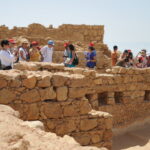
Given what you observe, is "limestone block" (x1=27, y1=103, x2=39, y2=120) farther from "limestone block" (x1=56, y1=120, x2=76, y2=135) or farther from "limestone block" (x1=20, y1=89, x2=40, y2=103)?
"limestone block" (x1=56, y1=120, x2=76, y2=135)

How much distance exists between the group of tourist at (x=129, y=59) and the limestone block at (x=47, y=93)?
5.73 metres

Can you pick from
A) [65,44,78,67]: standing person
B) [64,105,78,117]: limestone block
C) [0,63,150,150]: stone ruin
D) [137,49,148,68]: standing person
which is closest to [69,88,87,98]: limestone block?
[0,63,150,150]: stone ruin

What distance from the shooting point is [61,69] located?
7.79m

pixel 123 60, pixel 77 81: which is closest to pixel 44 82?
pixel 77 81

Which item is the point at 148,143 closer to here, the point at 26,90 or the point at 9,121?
the point at 26,90

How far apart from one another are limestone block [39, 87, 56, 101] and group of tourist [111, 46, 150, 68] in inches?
225

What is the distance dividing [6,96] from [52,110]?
961 millimetres

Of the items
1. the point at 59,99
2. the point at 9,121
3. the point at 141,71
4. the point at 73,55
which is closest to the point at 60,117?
the point at 59,99

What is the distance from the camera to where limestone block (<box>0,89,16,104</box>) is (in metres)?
5.08

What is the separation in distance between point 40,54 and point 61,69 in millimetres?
1910

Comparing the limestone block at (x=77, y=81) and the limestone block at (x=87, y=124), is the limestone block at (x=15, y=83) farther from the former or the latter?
the limestone block at (x=87, y=124)

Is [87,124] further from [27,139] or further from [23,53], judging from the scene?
[23,53]

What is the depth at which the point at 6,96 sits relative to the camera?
5117mm

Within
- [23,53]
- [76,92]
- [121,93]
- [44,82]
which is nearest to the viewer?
[44,82]
